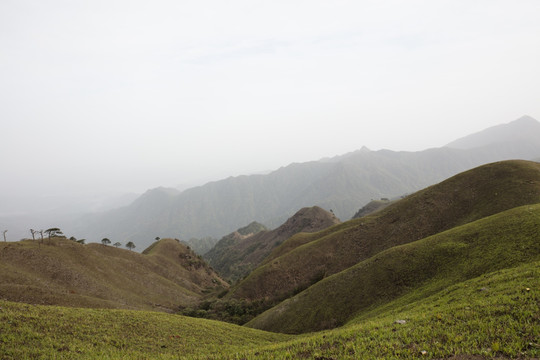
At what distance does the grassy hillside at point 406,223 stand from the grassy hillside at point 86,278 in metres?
25.7

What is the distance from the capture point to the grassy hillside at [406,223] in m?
55.7

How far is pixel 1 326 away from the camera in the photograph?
20.8m

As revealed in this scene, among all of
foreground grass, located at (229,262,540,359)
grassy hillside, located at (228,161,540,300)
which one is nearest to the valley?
foreground grass, located at (229,262,540,359)

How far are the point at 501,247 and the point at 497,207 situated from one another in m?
28.9

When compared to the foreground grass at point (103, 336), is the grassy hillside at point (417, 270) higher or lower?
lower

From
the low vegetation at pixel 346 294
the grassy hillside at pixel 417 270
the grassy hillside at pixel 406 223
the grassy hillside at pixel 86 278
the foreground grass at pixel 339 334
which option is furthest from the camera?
the grassy hillside at pixel 406 223

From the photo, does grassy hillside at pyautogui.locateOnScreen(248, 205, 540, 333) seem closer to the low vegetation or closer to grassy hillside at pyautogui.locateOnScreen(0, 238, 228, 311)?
the low vegetation

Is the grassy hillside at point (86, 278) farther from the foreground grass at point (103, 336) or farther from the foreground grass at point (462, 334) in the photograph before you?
the foreground grass at point (462, 334)

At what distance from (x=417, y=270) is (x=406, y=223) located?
30.1 meters

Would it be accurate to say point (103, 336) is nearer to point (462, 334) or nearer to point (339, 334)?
point (339, 334)

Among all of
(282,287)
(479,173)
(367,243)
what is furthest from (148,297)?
(479,173)

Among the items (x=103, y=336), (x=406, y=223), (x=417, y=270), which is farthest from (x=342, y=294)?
(x=103, y=336)

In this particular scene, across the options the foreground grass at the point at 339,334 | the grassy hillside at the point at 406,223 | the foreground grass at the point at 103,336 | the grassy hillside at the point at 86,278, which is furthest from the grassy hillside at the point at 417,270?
the grassy hillside at the point at 86,278

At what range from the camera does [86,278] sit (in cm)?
6341
